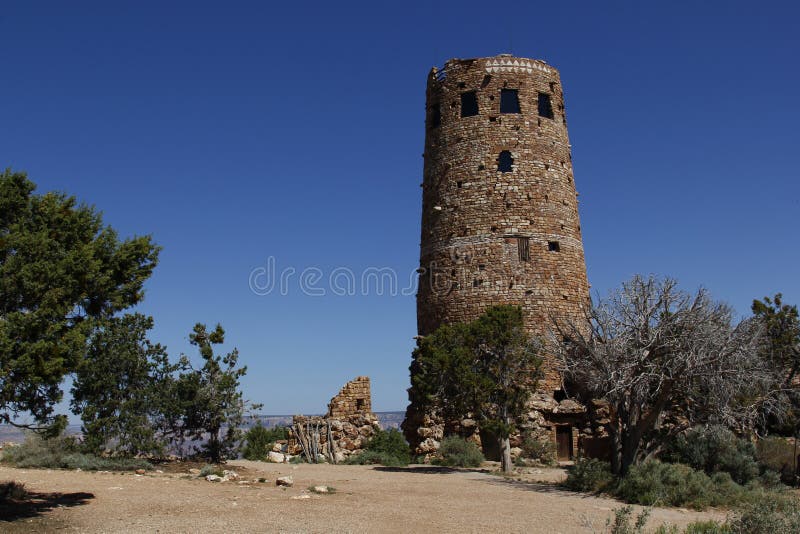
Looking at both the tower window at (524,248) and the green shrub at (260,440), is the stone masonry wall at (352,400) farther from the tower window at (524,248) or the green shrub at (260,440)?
the tower window at (524,248)

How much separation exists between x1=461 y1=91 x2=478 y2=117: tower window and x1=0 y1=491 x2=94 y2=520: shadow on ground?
64.9 ft

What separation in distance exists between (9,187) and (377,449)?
50.6ft

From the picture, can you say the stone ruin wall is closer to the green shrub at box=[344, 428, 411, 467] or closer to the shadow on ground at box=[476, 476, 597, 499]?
the green shrub at box=[344, 428, 411, 467]

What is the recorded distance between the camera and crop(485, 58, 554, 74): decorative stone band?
27.7 metres

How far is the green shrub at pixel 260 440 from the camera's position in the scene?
25.0 metres

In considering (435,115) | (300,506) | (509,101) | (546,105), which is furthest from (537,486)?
(435,115)

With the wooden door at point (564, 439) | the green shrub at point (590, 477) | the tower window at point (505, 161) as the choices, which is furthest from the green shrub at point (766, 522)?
the tower window at point (505, 161)

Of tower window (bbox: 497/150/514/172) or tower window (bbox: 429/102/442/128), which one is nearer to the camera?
tower window (bbox: 497/150/514/172)

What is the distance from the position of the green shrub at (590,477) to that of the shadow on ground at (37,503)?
9.89 metres

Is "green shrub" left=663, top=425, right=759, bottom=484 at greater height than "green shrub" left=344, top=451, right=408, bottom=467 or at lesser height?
greater

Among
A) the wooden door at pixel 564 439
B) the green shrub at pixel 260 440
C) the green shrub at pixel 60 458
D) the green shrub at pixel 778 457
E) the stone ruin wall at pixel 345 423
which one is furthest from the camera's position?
the wooden door at pixel 564 439

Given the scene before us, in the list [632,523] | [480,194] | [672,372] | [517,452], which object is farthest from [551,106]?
[632,523]

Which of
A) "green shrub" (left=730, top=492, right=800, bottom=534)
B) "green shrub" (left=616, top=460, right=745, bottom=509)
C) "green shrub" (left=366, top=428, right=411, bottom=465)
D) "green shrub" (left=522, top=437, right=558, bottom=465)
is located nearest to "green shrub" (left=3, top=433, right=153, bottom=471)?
"green shrub" (left=366, top=428, right=411, bottom=465)

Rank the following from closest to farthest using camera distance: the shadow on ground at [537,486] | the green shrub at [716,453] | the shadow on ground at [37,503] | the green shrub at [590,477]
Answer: the shadow on ground at [37,503] < the shadow on ground at [537,486] < the green shrub at [590,477] < the green shrub at [716,453]
